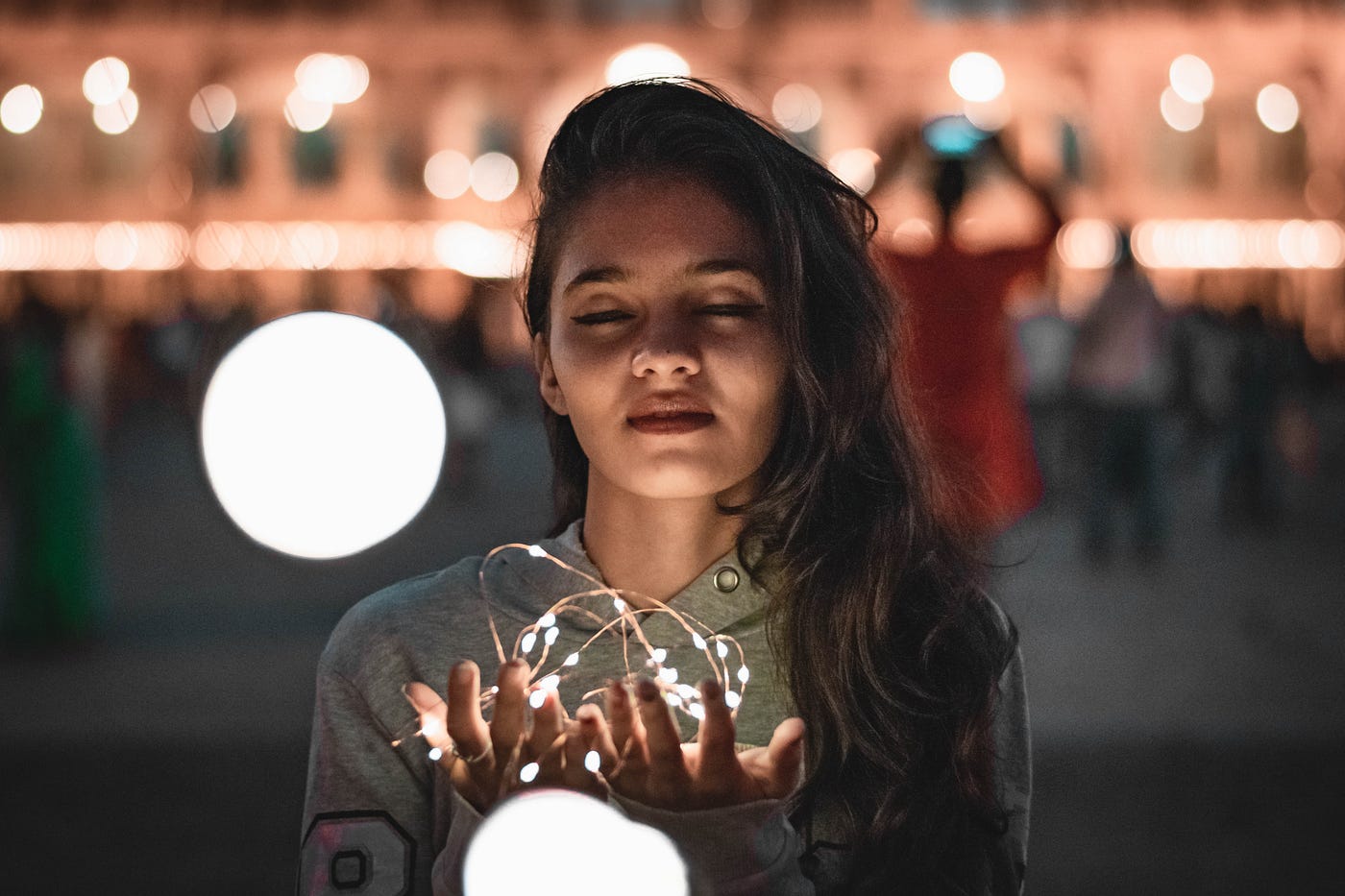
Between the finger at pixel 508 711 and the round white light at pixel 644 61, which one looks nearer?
the finger at pixel 508 711

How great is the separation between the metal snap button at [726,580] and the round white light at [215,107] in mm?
36321

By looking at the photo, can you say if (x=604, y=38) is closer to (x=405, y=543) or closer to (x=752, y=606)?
(x=405, y=543)

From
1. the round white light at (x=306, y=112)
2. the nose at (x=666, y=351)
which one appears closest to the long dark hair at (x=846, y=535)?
the nose at (x=666, y=351)

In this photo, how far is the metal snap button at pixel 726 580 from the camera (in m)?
1.47

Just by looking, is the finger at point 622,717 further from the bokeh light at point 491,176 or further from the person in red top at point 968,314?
the bokeh light at point 491,176

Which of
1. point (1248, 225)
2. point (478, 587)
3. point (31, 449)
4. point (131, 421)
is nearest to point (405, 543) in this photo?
point (31, 449)

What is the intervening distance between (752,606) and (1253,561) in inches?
338

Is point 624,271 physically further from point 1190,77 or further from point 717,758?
point 1190,77

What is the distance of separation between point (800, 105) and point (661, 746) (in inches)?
1444

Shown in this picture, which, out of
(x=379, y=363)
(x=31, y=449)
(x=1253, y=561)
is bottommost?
(x=1253, y=561)

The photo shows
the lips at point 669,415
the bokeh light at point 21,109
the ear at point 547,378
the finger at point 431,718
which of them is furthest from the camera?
the bokeh light at point 21,109

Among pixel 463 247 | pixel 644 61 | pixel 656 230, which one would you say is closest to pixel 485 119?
Answer: pixel 463 247

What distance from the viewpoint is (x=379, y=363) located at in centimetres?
129

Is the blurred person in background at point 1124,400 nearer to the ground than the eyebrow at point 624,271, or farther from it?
nearer to the ground
